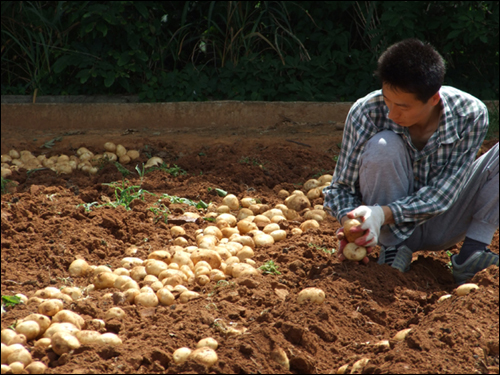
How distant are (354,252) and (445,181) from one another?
0.49 meters

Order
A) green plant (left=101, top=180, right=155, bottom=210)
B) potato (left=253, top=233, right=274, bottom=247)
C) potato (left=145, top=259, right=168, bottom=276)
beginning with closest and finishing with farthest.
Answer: potato (left=145, top=259, right=168, bottom=276) < potato (left=253, top=233, right=274, bottom=247) < green plant (left=101, top=180, right=155, bottom=210)

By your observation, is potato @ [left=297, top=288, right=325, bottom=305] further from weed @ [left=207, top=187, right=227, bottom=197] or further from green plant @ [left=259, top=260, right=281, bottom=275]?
weed @ [left=207, top=187, right=227, bottom=197]

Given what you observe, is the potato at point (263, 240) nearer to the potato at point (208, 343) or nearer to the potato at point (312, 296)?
the potato at point (312, 296)

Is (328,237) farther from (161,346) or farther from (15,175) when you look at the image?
(15,175)

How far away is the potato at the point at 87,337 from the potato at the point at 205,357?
1.14ft

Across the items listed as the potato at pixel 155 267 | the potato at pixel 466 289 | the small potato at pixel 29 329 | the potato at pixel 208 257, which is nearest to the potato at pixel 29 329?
the small potato at pixel 29 329

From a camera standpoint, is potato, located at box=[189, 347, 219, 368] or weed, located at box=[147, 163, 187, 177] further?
weed, located at box=[147, 163, 187, 177]

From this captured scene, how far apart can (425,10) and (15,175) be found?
3830 millimetres

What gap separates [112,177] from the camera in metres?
3.72

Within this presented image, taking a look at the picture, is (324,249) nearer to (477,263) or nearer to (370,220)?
(370,220)

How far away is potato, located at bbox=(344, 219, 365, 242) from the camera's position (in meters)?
2.31

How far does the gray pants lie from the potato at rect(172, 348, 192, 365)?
3.50 feet

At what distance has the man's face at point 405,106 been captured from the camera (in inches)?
89.7

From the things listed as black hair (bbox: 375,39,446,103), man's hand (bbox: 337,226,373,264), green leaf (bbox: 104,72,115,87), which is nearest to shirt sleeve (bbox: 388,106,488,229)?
man's hand (bbox: 337,226,373,264)
